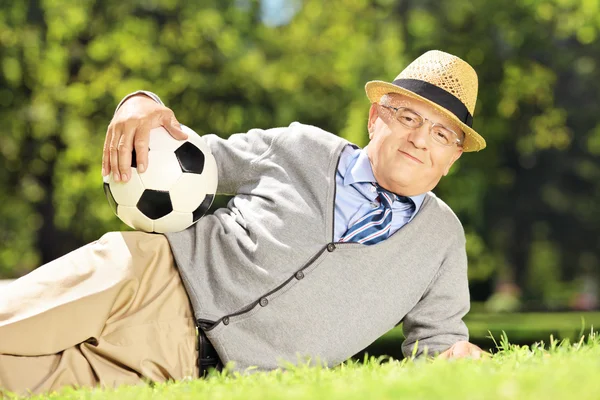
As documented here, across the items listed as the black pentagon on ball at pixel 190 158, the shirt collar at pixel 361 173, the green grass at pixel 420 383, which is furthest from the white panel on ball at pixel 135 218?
the shirt collar at pixel 361 173

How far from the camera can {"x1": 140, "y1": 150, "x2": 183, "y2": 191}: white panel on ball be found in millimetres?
4180

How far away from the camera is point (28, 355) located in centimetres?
386

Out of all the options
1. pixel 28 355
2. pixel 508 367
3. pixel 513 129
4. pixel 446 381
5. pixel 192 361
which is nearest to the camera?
pixel 446 381

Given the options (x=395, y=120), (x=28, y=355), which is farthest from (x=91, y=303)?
(x=395, y=120)

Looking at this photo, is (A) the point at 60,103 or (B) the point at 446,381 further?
(A) the point at 60,103

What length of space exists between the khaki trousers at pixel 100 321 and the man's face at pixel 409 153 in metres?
1.25

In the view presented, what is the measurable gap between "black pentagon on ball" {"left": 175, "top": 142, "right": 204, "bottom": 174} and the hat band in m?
1.18

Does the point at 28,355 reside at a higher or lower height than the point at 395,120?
lower

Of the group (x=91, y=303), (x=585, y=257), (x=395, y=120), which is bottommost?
(x=585, y=257)

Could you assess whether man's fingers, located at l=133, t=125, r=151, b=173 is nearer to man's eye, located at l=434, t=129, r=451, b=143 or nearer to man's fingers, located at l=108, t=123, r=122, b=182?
man's fingers, located at l=108, t=123, r=122, b=182

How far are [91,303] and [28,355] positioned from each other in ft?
1.20

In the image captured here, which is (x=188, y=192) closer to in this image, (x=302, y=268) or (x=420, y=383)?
(x=302, y=268)

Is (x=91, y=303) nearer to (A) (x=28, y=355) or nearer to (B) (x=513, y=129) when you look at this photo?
(A) (x=28, y=355)

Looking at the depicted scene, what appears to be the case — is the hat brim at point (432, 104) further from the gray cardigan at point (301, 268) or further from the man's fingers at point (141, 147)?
the man's fingers at point (141, 147)
